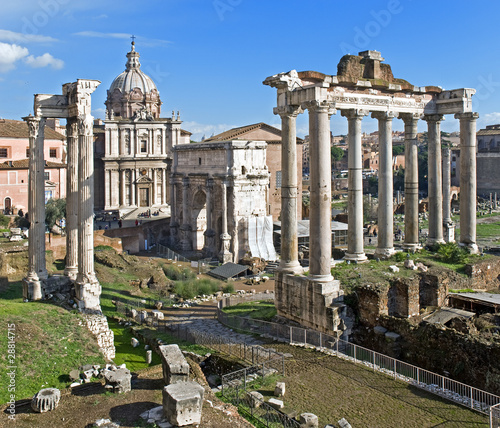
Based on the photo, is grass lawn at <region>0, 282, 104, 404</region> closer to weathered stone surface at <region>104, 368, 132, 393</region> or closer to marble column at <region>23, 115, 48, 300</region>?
marble column at <region>23, 115, 48, 300</region>

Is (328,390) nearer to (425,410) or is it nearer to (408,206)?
(425,410)

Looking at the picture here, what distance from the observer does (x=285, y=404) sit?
1258 cm

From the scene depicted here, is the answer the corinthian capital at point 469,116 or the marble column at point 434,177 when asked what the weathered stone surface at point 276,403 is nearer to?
the marble column at point 434,177

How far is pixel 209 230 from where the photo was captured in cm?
4066

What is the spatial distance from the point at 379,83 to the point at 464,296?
300 inches

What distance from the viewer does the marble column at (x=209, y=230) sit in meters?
40.3

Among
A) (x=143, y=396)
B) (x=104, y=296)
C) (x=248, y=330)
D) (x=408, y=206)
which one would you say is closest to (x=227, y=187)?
(x=104, y=296)

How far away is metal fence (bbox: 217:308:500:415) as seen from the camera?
12.5 m

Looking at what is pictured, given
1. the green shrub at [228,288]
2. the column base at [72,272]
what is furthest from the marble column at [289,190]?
the green shrub at [228,288]

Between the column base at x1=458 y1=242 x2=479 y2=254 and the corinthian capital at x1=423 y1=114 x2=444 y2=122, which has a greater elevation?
the corinthian capital at x1=423 y1=114 x2=444 y2=122

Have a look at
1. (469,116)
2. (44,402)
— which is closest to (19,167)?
(469,116)

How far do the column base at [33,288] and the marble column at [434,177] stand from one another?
1473 centimetres

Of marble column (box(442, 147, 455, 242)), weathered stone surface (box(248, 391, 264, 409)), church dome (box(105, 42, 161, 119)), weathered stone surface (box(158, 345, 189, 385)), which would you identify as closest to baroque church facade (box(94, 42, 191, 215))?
church dome (box(105, 42, 161, 119))

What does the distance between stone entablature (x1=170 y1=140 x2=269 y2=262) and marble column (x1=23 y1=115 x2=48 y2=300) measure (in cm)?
1903
